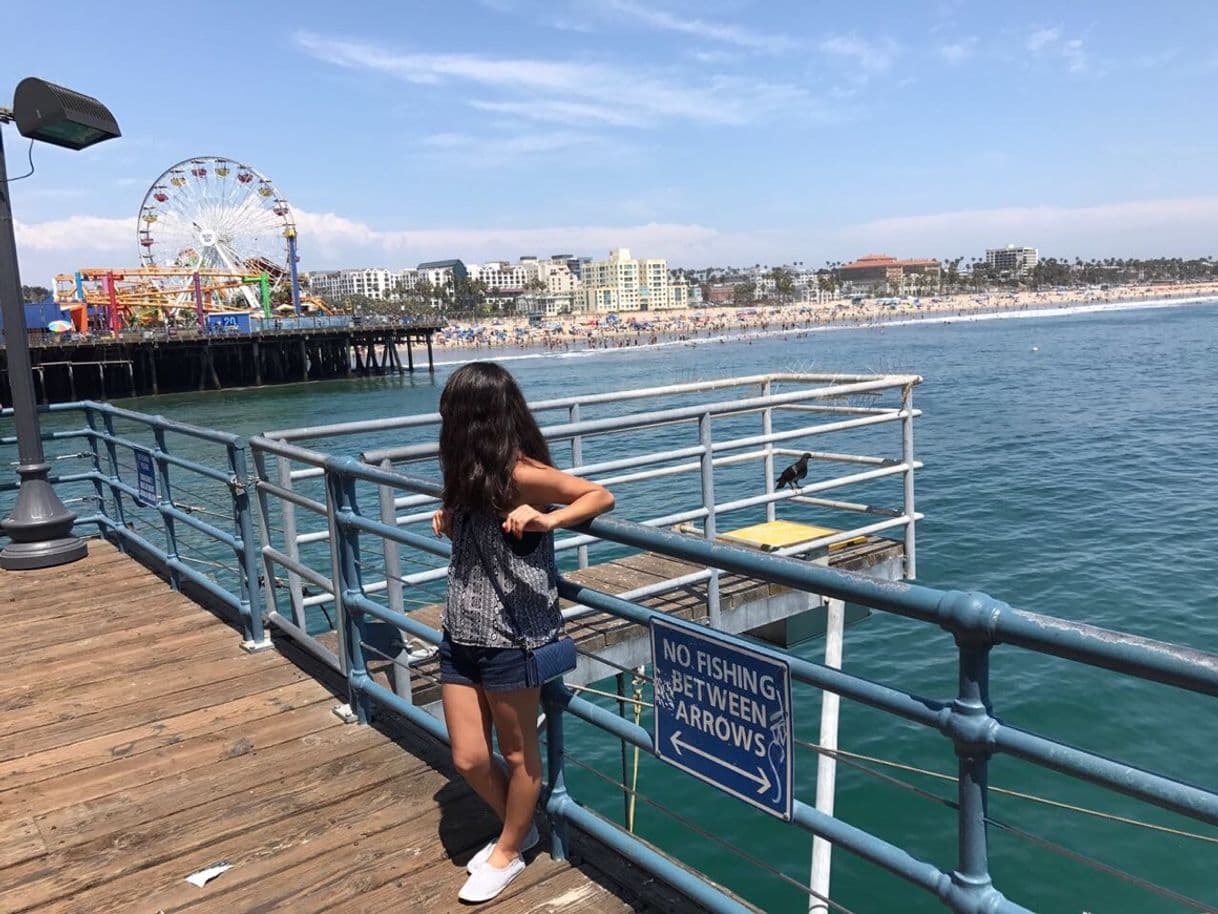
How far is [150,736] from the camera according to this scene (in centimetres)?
433

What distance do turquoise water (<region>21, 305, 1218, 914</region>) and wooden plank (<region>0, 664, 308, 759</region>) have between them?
Result: 359cm

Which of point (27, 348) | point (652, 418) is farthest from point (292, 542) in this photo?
point (27, 348)

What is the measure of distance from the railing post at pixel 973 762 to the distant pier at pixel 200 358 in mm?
57843

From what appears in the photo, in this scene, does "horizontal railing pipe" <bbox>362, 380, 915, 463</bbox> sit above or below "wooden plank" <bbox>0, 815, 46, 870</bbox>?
above

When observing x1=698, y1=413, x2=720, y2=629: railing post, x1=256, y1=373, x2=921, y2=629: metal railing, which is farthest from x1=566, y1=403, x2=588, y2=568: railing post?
x1=698, y1=413, x2=720, y2=629: railing post

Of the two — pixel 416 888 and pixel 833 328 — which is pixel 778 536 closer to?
pixel 416 888

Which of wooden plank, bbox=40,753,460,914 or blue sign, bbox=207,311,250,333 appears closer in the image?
wooden plank, bbox=40,753,460,914

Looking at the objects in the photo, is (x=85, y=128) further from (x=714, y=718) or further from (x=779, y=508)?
(x=779, y=508)

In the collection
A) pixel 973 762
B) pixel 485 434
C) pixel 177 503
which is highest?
pixel 485 434

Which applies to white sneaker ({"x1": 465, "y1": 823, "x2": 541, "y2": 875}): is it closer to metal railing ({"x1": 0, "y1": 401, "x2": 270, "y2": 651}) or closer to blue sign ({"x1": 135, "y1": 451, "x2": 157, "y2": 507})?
metal railing ({"x1": 0, "y1": 401, "x2": 270, "y2": 651})

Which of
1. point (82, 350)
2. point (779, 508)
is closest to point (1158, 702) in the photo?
point (779, 508)

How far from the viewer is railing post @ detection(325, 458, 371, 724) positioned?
13.3ft

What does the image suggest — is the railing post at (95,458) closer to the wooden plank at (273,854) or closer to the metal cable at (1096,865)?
the wooden plank at (273,854)

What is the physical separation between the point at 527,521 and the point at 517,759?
2.52 ft
